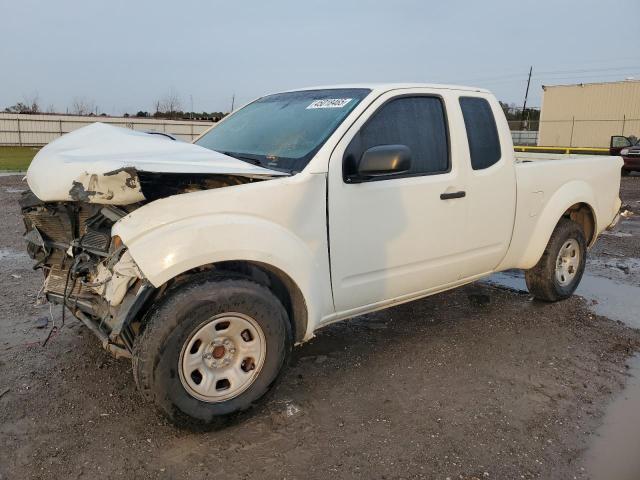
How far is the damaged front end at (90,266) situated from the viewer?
275cm

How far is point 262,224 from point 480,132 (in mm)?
2173

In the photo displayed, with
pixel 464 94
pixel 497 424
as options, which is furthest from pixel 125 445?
pixel 464 94

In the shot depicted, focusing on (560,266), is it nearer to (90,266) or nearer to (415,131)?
(415,131)

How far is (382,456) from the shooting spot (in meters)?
2.84

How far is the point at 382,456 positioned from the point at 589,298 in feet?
12.1

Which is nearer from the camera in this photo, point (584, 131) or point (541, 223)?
point (541, 223)

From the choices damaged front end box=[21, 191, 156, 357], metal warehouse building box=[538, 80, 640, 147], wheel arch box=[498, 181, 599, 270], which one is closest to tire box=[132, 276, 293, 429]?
damaged front end box=[21, 191, 156, 357]

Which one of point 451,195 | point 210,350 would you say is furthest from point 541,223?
point 210,350

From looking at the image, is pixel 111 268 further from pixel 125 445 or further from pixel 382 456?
pixel 382 456

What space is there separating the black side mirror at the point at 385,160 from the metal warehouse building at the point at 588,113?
33829mm

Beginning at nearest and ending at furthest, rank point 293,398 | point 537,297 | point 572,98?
point 293,398 → point 537,297 → point 572,98

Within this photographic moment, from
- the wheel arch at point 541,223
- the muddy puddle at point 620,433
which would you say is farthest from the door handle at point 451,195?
the muddy puddle at point 620,433

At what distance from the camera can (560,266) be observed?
5305mm

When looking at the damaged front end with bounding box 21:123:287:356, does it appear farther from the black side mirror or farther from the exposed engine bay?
the black side mirror
